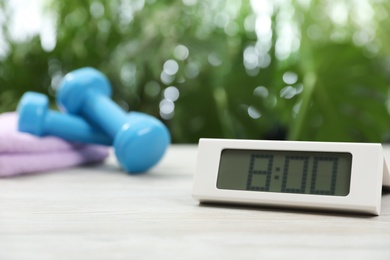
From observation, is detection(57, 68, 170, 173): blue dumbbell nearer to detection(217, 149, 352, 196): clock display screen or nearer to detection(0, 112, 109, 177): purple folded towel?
detection(0, 112, 109, 177): purple folded towel

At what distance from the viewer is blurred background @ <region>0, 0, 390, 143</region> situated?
6.88ft

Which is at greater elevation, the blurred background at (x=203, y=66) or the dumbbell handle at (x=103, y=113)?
the blurred background at (x=203, y=66)

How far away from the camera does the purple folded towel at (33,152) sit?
3.51 feet

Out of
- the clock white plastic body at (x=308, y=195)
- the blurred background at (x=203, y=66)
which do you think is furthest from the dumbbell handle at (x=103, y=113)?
the blurred background at (x=203, y=66)

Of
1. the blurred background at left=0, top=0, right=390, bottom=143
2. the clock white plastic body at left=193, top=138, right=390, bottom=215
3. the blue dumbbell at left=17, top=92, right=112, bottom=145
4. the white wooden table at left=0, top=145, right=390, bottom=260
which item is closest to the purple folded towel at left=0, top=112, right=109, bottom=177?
the blue dumbbell at left=17, top=92, right=112, bottom=145

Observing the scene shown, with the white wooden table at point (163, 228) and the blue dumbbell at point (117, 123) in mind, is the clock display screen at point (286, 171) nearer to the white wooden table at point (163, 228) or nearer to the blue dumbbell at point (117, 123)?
the white wooden table at point (163, 228)

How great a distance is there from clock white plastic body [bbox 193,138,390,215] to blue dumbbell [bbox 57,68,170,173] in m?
0.32

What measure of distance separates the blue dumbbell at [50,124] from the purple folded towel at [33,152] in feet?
0.06

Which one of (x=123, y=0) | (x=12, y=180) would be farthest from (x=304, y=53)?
(x=12, y=180)

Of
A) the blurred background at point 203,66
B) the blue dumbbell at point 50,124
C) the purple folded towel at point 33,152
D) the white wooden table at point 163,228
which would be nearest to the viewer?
the white wooden table at point 163,228

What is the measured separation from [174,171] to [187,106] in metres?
1.07

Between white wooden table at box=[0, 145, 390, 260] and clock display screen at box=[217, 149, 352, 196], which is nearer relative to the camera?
white wooden table at box=[0, 145, 390, 260]

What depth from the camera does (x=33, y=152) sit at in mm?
1147

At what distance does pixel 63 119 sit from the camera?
1.23m
